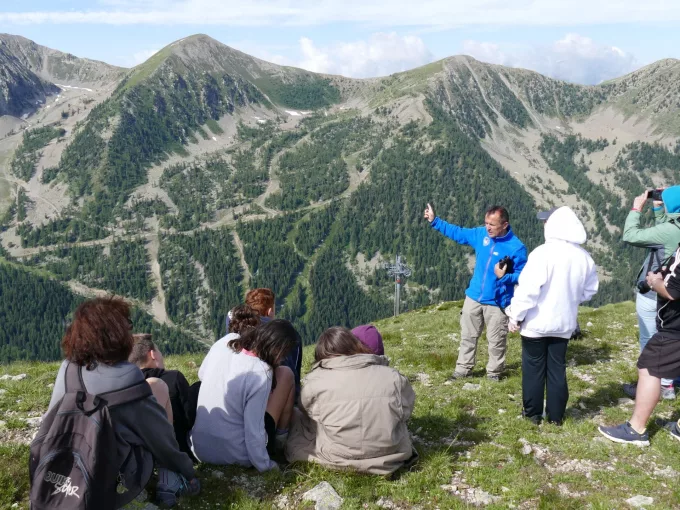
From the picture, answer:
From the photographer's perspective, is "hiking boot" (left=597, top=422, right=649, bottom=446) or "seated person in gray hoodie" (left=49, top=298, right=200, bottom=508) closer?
"seated person in gray hoodie" (left=49, top=298, right=200, bottom=508)

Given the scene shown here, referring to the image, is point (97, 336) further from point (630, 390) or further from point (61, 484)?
point (630, 390)

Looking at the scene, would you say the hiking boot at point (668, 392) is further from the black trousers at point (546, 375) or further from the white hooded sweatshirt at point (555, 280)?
the white hooded sweatshirt at point (555, 280)

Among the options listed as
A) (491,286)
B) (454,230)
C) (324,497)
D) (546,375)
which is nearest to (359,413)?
(324,497)

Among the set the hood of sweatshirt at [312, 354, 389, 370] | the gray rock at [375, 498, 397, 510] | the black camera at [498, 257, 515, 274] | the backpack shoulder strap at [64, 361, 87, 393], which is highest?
the black camera at [498, 257, 515, 274]

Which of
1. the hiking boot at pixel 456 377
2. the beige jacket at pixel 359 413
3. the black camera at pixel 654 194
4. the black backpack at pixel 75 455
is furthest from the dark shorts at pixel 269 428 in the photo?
the black camera at pixel 654 194

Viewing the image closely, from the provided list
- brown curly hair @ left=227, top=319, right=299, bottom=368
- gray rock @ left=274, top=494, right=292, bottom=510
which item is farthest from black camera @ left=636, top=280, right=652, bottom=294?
gray rock @ left=274, top=494, right=292, bottom=510

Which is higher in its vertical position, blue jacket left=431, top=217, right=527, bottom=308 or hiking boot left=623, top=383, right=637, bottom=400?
blue jacket left=431, top=217, right=527, bottom=308

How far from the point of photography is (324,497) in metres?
6.75

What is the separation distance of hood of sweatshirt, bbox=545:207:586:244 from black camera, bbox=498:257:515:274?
5.83ft

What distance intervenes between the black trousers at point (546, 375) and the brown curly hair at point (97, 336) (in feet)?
23.2

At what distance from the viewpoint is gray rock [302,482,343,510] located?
21.6 feet

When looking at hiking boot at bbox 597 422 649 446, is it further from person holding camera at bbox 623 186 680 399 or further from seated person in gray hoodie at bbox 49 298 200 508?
seated person in gray hoodie at bbox 49 298 200 508

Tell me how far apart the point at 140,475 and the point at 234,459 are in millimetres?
2002

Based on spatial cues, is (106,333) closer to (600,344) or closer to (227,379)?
(227,379)
